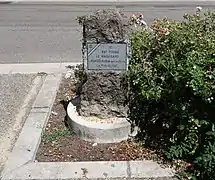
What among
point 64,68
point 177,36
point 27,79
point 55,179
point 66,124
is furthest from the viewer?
point 64,68

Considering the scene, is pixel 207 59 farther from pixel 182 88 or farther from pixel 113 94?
pixel 113 94

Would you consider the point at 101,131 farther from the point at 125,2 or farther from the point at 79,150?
the point at 125,2

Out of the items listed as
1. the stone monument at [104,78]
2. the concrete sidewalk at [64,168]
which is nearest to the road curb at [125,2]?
the stone monument at [104,78]

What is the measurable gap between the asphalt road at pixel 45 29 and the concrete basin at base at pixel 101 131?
11.7 ft

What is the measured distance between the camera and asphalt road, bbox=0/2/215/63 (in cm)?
Answer: 865

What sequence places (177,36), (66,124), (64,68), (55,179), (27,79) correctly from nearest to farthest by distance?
1. (55,179)
2. (177,36)
3. (66,124)
4. (27,79)
5. (64,68)

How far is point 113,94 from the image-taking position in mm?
→ 4793

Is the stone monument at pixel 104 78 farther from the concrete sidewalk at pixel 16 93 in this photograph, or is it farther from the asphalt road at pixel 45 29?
the asphalt road at pixel 45 29

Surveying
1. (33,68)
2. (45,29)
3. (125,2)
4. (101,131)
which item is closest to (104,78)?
(101,131)

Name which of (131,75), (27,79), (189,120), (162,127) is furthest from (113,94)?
Result: (27,79)

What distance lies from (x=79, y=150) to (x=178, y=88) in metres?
1.14

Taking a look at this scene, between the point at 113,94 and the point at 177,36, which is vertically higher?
the point at 177,36

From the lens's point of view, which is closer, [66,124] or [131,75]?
[131,75]

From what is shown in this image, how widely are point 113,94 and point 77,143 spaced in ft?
2.02
